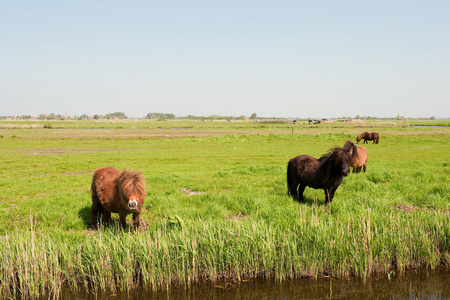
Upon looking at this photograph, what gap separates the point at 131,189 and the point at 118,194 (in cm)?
78

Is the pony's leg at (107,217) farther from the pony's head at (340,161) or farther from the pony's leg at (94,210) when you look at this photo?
the pony's head at (340,161)

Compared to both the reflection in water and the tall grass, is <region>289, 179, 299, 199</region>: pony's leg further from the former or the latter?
the reflection in water

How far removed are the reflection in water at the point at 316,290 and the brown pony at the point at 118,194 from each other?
1.92 metres

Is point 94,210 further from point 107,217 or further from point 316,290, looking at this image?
point 316,290

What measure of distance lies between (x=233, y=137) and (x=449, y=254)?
3947 cm

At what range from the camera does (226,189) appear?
13.0 metres

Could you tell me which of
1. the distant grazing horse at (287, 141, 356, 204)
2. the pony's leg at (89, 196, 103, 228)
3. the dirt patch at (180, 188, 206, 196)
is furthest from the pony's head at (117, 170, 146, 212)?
the distant grazing horse at (287, 141, 356, 204)

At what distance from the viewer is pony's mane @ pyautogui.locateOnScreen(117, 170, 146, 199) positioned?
7117mm

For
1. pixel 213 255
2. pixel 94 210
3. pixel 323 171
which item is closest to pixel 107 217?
pixel 94 210

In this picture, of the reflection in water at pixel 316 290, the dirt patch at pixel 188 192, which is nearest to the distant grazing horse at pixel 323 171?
the reflection in water at pixel 316 290

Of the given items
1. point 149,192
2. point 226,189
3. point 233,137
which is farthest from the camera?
point 233,137

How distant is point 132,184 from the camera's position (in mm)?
7156

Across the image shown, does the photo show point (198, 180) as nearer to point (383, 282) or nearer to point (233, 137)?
point (383, 282)

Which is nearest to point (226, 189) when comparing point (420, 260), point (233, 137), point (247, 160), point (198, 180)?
point (198, 180)
